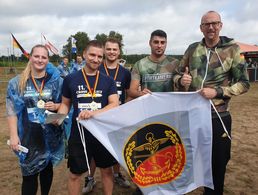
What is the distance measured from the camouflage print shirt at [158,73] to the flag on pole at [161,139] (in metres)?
0.45

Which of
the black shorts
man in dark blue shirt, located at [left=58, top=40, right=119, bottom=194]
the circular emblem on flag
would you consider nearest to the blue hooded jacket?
man in dark blue shirt, located at [left=58, top=40, right=119, bottom=194]

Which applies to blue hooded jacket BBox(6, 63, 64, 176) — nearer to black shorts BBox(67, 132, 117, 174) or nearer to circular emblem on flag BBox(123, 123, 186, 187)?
black shorts BBox(67, 132, 117, 174)

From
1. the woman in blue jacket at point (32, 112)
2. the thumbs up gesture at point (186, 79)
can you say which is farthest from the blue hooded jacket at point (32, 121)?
the thumbs up gesture at point (186, 79)

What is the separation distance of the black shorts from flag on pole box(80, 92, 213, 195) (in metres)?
0.20

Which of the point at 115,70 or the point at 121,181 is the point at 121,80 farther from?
the point at 121,181

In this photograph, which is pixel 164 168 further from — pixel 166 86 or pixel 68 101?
pixel 68 101

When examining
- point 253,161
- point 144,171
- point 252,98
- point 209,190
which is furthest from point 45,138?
point 252,98

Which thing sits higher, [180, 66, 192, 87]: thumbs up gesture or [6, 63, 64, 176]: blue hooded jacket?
[180, 66, 192, 87]: thumbs up gesture

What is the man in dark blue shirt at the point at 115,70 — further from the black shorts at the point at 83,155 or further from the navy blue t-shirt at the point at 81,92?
the black shorts at the point at 83,155

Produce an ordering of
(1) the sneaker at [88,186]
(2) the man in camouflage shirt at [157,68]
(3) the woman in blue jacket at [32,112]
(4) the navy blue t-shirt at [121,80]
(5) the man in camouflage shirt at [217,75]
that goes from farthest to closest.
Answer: (1) the sneaker at [88,186]
(4) the navy blue t-shirt at [121,80]
(2) the man in camouflage shirt at [157,68]
(3) the woman in blue jacket at [32,112]
(5) the man in camouflage shirt at [217,75]

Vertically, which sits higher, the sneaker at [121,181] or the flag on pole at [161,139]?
the flag on pole at [161,139]

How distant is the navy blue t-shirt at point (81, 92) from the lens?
3.37 m

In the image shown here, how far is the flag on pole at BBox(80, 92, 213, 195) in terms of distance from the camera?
3.36m

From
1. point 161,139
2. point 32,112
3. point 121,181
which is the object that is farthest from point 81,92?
point 121,181
